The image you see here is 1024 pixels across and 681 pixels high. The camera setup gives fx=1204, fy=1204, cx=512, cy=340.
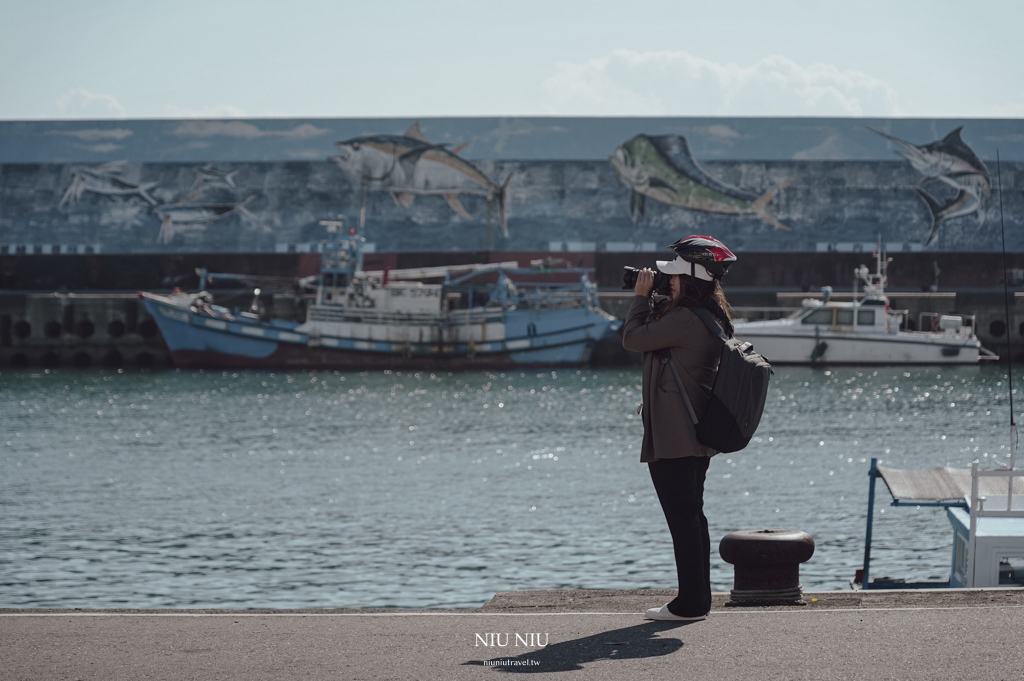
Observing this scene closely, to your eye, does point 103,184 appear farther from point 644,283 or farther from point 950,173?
point 644,283

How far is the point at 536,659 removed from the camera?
182 inches

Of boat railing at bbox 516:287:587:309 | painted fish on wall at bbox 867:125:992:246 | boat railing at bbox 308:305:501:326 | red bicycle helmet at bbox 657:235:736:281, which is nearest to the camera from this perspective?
red bicycle helmet at bbox 657:235:736:281

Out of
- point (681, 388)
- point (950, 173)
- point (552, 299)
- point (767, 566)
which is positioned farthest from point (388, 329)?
point (681, 388)

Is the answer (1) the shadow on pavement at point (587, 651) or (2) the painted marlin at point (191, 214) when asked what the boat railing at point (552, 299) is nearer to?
(2) the painted marlin at point (191, 214)

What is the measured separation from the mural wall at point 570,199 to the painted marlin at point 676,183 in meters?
0.06

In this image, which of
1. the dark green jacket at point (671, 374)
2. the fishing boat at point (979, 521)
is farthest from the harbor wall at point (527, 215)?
the dark green jacket at point (671, 374)

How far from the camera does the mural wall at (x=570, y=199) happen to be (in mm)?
48281

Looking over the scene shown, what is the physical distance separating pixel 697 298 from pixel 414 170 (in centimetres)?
4471

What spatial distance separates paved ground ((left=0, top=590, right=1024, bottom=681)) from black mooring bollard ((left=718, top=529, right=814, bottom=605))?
0.18 m

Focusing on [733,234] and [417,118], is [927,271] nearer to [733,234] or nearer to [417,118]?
[733,234]

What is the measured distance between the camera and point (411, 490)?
17.1 m

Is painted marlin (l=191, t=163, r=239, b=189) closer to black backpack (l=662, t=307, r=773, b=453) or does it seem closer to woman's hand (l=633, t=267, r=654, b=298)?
woman's hand (l=633, t=267, r=654, b=298)

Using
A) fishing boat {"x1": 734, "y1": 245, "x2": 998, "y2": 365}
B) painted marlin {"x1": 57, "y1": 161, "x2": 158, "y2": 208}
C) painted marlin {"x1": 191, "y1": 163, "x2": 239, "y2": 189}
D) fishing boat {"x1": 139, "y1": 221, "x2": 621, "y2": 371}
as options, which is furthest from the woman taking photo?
painted marlin {"x1": 57, "y1": 161, "x2": 158, "y2": 208}

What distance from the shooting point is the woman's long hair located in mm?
5211
